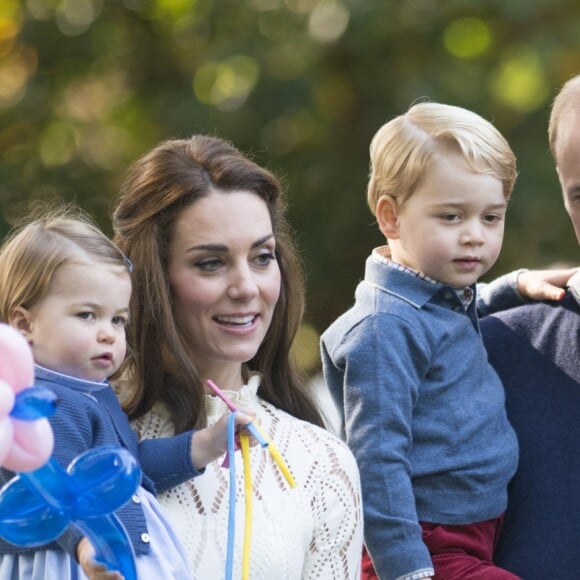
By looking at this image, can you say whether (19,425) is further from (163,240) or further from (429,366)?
(429,366)

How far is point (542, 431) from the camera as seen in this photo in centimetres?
310

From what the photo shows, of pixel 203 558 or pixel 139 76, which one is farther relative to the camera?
pixel 139 76

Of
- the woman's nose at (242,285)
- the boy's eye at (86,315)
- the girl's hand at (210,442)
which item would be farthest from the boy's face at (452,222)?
the boy's eye at (86,315)

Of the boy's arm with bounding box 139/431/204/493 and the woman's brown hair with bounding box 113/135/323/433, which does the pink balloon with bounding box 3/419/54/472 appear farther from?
the woman's brown hair with bounding box 113/135/323/433

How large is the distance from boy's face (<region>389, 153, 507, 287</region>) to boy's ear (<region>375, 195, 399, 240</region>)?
0.04m

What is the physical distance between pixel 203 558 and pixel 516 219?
147 inches

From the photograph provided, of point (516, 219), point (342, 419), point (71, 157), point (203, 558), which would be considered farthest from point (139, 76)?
point (203, 558)

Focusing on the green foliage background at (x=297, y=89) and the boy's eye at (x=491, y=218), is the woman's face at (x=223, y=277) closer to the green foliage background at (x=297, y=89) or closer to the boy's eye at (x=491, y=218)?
the boy's eye at (x=491, y=218)

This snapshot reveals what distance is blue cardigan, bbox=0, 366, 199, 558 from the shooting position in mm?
2387

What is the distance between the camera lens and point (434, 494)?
117 inches

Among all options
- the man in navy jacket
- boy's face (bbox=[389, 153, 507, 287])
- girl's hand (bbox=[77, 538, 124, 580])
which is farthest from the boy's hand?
girl's hand (bbox=[77, 538, 124, 580])

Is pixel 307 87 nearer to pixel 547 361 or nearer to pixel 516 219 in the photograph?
pixel 516 219

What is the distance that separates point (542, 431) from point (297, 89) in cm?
327

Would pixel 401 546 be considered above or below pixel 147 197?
below
